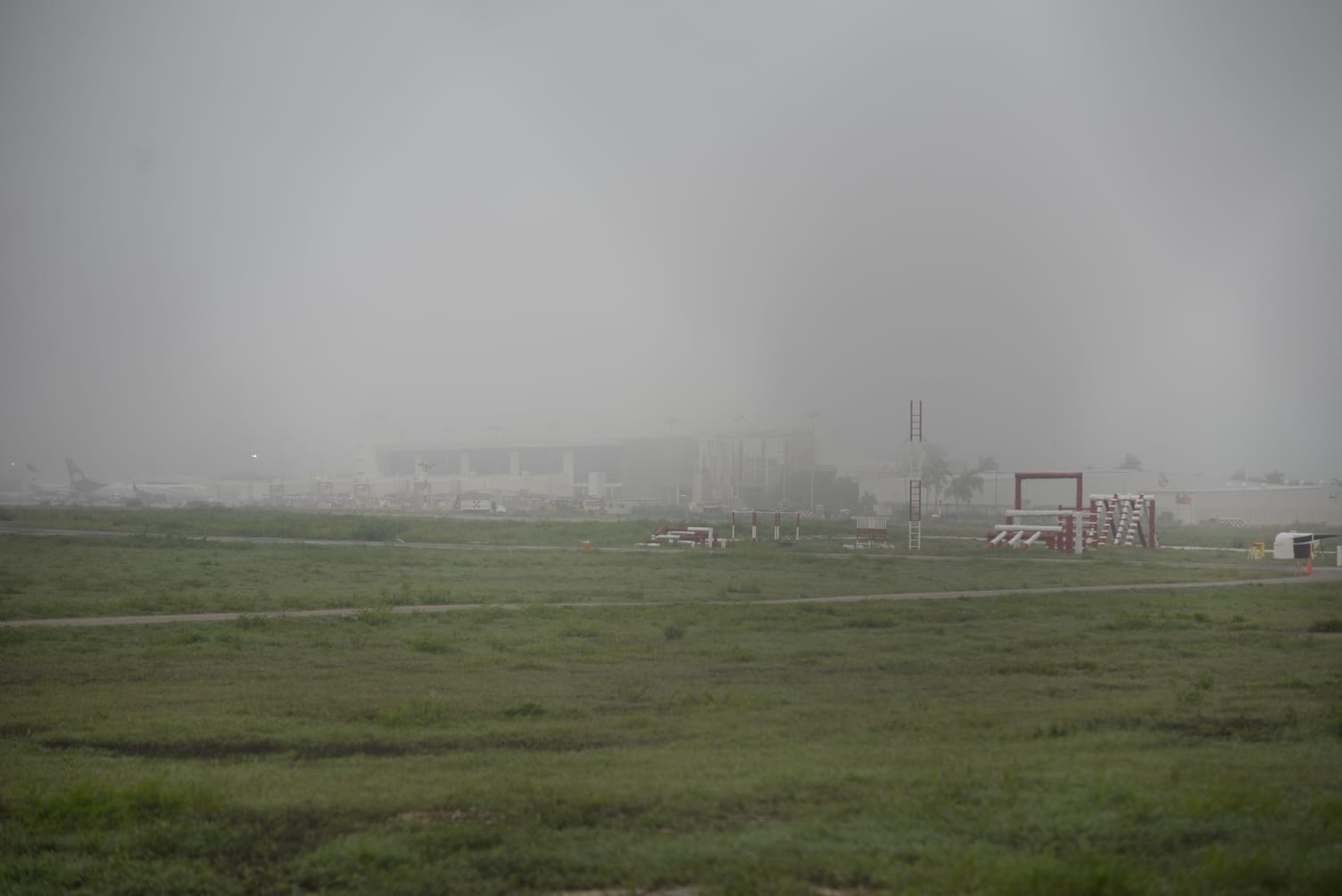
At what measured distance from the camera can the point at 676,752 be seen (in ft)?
28.5

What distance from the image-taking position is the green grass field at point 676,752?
5926 millimetres

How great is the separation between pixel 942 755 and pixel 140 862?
5789mm

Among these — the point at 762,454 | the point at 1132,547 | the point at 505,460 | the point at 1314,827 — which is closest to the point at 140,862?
the point at 1314,827

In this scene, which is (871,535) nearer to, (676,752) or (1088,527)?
(1088,527)

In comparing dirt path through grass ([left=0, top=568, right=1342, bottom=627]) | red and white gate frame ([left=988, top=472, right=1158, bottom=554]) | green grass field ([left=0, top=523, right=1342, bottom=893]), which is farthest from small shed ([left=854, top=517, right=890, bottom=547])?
green grass field ([left=0, top=523, right=1342, bottom=893])

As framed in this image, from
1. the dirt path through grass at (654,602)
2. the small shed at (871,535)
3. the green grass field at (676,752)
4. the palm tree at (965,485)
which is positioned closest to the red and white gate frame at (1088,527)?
the small shed at (871,535)

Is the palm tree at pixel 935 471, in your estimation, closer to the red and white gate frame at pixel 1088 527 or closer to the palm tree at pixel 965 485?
the palm tree at pixel 965 485

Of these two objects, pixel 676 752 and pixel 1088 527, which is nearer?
pixel 676 752

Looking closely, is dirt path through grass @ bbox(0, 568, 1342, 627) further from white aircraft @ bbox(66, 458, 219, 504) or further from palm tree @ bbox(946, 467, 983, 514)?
white aircraft @ bbox(66, 458, 219, 504)

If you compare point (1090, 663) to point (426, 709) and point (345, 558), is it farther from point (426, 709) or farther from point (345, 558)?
point (345, 558)

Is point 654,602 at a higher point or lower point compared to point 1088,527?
lower

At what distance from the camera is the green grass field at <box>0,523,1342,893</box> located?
19.4 feet

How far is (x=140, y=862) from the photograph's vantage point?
630 cm

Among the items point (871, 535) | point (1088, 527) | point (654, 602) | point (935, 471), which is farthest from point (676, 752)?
point (935, 471)
